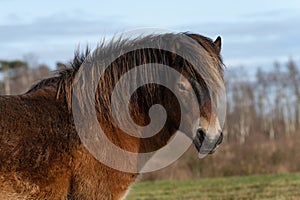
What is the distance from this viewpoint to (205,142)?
5.93 meters

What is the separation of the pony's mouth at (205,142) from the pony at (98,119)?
1 centimetres

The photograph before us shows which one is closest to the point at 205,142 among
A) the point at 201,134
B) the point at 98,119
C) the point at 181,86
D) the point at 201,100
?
the point at 201,134

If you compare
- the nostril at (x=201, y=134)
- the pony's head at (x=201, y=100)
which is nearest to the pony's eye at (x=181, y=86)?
the pony's head at (x=201, y=100)

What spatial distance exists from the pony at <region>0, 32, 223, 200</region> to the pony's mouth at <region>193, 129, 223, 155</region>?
0.04 ft

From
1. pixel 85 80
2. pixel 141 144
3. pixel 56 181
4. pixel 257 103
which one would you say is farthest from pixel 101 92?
pixel 257 103

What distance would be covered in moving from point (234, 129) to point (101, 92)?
66.8 m

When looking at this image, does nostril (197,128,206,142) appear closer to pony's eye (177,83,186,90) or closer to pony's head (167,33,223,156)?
pony's head (167,33,223,156)

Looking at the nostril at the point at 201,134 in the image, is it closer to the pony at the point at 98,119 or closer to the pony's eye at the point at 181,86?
the pony at the point at 98,119

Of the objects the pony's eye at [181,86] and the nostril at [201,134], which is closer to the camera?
the nostril at [201,134]

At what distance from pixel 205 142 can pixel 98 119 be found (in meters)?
1.21

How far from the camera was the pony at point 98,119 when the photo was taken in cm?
→ 547

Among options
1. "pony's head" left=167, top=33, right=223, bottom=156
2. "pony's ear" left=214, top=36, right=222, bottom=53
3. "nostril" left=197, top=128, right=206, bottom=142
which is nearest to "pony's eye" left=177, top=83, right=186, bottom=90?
"pony's head" left=167, top=33, right=223, bottom=156

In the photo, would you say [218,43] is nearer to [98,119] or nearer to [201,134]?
[201,134]

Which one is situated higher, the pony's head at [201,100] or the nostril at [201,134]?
the pony's head at [201,100]
